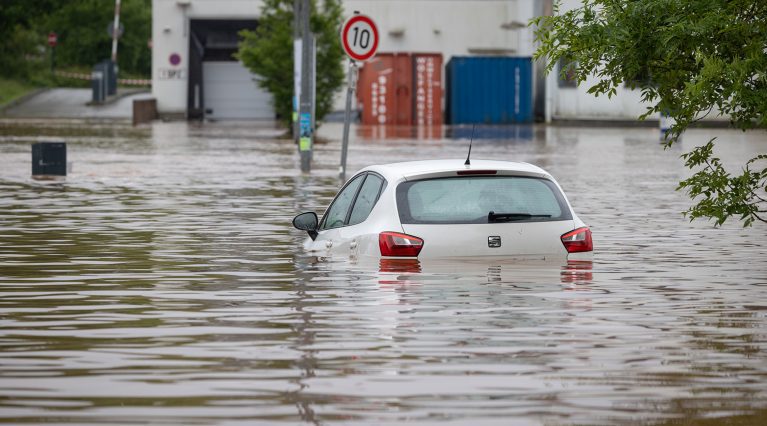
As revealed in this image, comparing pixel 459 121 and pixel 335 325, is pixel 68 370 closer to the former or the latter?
pixel 335 325

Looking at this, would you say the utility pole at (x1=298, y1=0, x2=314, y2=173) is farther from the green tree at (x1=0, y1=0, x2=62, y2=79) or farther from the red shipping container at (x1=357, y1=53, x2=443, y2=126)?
the green tree at (x1=0, y1=0, x2=62, y2=79)

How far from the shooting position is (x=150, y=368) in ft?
29.8

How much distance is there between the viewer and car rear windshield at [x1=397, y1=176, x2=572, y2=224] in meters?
12.2

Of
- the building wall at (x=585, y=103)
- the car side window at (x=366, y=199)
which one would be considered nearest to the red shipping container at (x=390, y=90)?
the building wall at (x=585, y=103)

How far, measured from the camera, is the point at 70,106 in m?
85.2

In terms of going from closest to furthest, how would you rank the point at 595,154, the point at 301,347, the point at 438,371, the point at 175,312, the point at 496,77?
the point at 438,371
the point at 301,347
the point at 175,312
the point at 595,154
the point at 496,77

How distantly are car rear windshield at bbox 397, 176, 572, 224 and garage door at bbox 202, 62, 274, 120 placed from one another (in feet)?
227

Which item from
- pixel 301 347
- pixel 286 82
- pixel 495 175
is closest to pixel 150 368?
pixel 301 347

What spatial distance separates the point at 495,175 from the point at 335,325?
210 centimetres

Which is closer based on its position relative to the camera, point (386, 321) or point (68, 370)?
point (68, 370)

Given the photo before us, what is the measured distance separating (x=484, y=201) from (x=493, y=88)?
5951 cm

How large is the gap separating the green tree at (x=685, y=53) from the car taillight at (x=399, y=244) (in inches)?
77.5

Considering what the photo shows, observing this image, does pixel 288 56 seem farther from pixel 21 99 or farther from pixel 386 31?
pixel 21 99

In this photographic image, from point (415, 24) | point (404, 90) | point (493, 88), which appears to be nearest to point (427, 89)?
point (404, 90)
